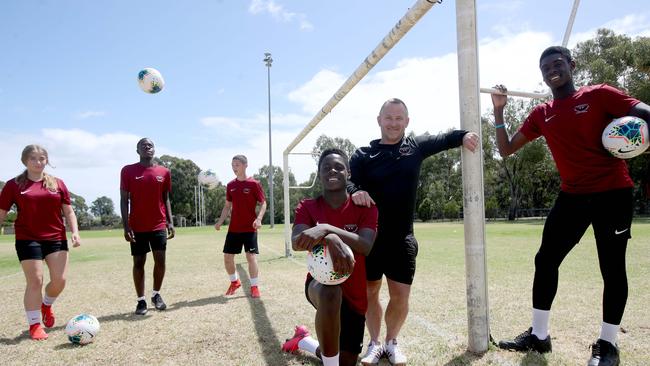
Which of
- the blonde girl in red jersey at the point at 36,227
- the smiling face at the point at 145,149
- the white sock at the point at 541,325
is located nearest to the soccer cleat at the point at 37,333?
the blonde girl in red jersey at the point at 36,227

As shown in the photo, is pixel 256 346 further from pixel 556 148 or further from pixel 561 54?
pixel 561 54

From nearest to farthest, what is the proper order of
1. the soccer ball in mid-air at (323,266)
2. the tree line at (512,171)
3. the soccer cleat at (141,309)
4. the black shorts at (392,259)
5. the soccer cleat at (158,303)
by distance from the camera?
the soccer ball in mid-air at (323,266), the black shorts at (392,259), the soccer cleat at (141,309), the soccer cleat at (158,303), the tree line at (512,171)

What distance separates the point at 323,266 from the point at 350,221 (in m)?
0.52

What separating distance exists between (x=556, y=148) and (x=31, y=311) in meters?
5.50

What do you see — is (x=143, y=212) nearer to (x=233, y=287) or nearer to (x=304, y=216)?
(x=233, y=287)

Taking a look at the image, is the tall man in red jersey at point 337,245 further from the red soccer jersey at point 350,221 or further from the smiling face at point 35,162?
the smiling face at point 35,162

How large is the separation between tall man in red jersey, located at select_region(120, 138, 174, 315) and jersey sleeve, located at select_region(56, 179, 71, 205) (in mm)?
686

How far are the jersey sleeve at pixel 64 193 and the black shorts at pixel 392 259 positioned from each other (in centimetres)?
389

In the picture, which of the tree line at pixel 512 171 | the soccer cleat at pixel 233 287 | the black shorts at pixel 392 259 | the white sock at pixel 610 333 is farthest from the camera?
the tree line at pixel 512 171

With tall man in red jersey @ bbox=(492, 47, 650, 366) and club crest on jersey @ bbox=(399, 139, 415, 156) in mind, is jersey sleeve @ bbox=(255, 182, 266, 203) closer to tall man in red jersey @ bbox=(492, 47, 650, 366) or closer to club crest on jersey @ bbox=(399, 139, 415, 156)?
club crest on jersey @ bbox=(399, 139, 415, 156)

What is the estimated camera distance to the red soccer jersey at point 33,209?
4.89 meters

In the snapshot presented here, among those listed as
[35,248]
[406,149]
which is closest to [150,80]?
[35,248]

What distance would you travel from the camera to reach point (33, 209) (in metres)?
4.93

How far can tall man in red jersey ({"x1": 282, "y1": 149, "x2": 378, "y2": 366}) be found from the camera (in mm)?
2821
